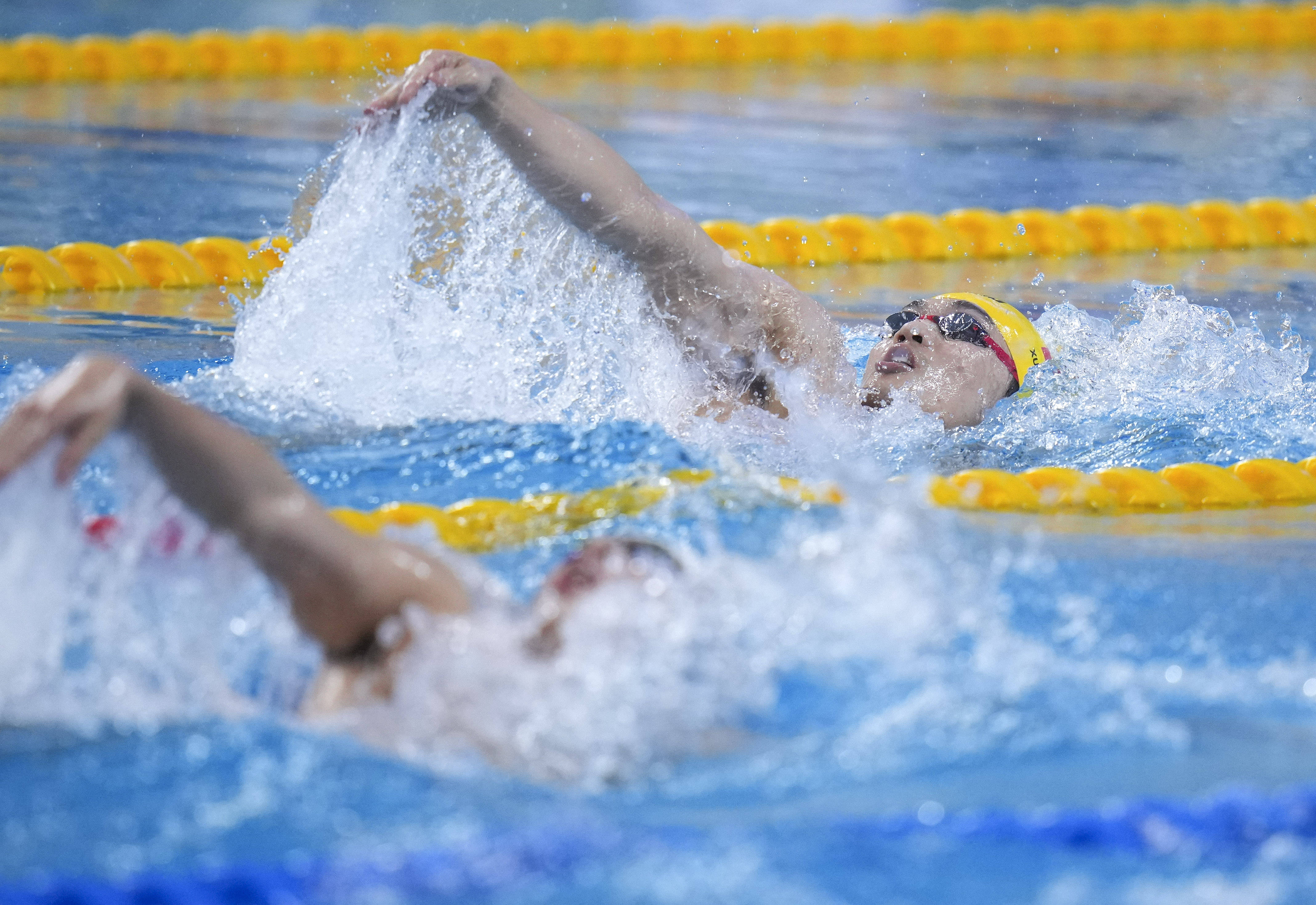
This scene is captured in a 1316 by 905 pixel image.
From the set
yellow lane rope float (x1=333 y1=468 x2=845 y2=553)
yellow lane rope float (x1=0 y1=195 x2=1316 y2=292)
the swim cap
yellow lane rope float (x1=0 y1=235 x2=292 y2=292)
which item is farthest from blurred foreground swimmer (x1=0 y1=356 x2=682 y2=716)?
yellow lane rope float (x1=0 y1=195 x2=1316 y2=292)

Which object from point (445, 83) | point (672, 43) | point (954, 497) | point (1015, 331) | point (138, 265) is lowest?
point (954, 497)

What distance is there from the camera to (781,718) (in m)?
1.93

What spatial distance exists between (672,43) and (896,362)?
5.64m

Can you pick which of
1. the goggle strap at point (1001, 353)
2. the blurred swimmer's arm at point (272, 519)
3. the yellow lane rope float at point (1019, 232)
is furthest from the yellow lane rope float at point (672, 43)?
the blurred swimmer's arm at point (272, 519)

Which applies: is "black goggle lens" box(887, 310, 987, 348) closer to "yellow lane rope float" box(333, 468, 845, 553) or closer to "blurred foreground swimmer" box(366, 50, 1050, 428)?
"blurred foreground swimmer" box(366, 50, 1050, 428)

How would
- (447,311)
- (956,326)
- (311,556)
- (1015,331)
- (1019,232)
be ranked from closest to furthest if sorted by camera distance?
(311,556)
(447,311)
(956,326)
(1015,331)
(1019,232)

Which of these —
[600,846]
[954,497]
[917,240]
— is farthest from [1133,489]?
[917,240]

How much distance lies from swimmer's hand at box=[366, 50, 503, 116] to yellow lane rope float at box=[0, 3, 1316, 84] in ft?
15.7

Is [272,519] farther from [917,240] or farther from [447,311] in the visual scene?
[917,240]

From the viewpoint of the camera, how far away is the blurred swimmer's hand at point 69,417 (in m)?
1.64

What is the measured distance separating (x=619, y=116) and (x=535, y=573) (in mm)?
4834

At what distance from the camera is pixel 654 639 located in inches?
72.9

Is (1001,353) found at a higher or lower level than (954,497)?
higher

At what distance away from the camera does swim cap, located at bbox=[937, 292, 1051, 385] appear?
359 centimetres
